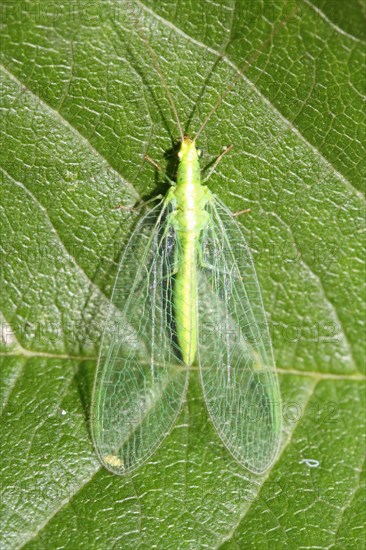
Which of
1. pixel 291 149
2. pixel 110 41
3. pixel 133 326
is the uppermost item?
pixel 110 41

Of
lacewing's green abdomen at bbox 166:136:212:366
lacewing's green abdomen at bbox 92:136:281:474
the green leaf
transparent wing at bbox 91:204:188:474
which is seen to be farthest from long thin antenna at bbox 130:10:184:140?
transparent wing at bbox 91:204:188:474

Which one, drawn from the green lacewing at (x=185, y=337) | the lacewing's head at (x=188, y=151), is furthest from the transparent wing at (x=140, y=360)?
the lacewing's head at (x=188, y=151)

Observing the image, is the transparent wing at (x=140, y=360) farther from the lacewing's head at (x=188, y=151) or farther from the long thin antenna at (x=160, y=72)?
the long thin antenna at (x=160, y=72)

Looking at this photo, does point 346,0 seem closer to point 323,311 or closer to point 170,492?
point 323,311

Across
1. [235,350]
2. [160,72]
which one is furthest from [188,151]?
Answer: [235,350]

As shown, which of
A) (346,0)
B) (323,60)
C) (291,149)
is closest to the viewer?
(346,0)

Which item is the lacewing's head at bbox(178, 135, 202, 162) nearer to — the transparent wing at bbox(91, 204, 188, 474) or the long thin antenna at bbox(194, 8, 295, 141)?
the long thin antenna at bbox(194, 8, 295, 141)

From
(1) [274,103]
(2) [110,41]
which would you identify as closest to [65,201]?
(2) [110,41]
